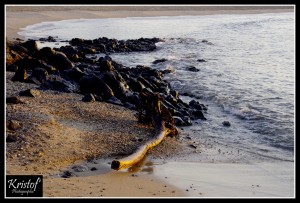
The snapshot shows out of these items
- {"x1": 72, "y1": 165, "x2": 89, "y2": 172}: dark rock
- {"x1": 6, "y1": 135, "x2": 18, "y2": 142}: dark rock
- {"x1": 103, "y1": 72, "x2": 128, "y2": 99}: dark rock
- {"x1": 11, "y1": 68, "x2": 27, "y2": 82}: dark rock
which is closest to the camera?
{"x1": 72, "y1": 165, "x2": 89, "y2": 172}: dark rock

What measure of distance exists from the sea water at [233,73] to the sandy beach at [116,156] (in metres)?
1.48

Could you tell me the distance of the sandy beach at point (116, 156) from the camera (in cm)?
751

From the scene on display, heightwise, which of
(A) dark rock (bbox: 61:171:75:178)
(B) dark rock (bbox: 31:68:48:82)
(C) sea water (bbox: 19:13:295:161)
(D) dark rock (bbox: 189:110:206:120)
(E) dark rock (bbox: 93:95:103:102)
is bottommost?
(C) sea water (bbox: 19:13:295:161)

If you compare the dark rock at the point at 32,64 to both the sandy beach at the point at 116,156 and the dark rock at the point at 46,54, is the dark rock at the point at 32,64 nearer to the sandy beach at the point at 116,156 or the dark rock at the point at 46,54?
the dark rock at the point at 46,54

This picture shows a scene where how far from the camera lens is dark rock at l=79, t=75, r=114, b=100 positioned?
1424cm

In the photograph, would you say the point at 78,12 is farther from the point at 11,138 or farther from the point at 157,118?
the point at 11,138

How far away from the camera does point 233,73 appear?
69.6ft

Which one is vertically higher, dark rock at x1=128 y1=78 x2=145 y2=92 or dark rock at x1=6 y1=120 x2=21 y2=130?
dark rock at x1=6 y1=120 x2=21 y2=130

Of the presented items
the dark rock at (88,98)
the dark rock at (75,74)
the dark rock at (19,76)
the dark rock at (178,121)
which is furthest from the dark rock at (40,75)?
the dark rock at (178,121)

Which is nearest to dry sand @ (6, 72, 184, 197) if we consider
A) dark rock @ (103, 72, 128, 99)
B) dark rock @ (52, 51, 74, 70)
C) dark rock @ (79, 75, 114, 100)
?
dark rock @ (79, 75, 114, 100)

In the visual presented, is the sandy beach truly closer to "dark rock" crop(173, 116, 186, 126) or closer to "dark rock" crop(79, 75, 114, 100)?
"dark rock" crop(173, 116, 186, 126)

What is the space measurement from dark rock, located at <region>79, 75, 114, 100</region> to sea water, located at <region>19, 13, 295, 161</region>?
3214mm
